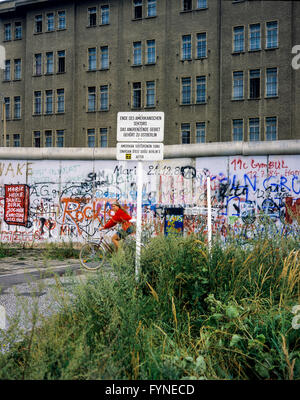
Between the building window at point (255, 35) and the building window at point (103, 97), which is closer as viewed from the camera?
the building window at point (255, 35)

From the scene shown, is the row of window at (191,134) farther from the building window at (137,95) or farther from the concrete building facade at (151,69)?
the building window at (137,95)

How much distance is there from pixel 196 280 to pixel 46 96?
43327 millimetres

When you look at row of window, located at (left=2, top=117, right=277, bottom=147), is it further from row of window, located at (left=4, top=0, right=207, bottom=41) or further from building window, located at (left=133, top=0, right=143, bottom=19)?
building window, located at (left=133, top=0, right=143, bottom=19)

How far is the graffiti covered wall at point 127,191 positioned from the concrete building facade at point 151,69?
25.0m

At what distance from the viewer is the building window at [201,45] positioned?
1503 inches

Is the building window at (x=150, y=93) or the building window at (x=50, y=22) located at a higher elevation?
the building window at (x=50, y=22)

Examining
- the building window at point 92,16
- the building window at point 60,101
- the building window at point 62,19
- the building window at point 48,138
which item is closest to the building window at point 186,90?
the building window at point 92,16

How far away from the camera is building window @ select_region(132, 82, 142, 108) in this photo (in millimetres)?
41188

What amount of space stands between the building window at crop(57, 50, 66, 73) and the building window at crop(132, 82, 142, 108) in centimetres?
759

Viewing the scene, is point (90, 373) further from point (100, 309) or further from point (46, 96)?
point (46, 96)

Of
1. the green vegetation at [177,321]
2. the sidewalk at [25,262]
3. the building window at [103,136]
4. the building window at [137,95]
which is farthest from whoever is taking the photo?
the building window at [103,136]

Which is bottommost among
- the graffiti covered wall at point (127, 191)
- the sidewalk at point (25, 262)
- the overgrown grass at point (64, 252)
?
the sidewalk at point (25, 262)

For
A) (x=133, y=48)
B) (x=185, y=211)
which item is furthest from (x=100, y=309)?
(x=133, y=48)

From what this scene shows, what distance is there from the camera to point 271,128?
122 feet
